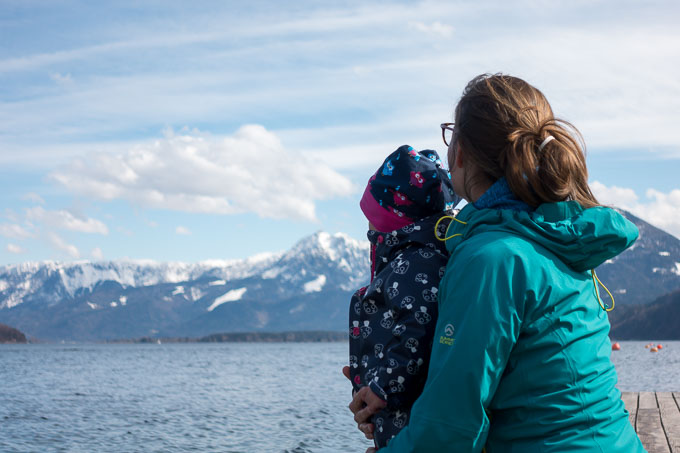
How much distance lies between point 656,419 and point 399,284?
822 centimetres

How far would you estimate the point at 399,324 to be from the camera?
7.70 feet

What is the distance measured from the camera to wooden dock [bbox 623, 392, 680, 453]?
24.7ft

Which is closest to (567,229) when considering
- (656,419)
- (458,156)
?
(458,156)

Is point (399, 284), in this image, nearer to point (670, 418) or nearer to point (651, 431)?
point (651, 431)

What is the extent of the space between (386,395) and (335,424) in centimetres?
2759

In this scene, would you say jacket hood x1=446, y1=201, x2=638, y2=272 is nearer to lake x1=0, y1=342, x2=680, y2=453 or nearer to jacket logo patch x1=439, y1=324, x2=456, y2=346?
jacket logo patch x1=439, y1=324, x2=456, y2=346

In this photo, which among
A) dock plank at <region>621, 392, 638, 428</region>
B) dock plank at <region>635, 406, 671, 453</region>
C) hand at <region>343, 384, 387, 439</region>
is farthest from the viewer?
dock plank at <region>621, 392, 638, 428</region>

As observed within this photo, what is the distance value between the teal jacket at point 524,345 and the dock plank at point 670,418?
6.05m

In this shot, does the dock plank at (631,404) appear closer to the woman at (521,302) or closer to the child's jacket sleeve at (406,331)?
the child's jacket sleeve at (406,331)

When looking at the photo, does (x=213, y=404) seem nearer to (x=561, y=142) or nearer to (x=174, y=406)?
(x=174, y=406)

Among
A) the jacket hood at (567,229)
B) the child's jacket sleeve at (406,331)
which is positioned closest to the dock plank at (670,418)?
the child's jacket sleeve at (406,331)

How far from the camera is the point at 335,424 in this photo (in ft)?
94.6

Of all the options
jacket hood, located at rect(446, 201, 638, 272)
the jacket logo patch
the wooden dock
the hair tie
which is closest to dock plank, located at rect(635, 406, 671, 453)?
the wooden dock

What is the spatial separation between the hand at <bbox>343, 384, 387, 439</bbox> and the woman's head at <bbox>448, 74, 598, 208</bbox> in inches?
31.6
